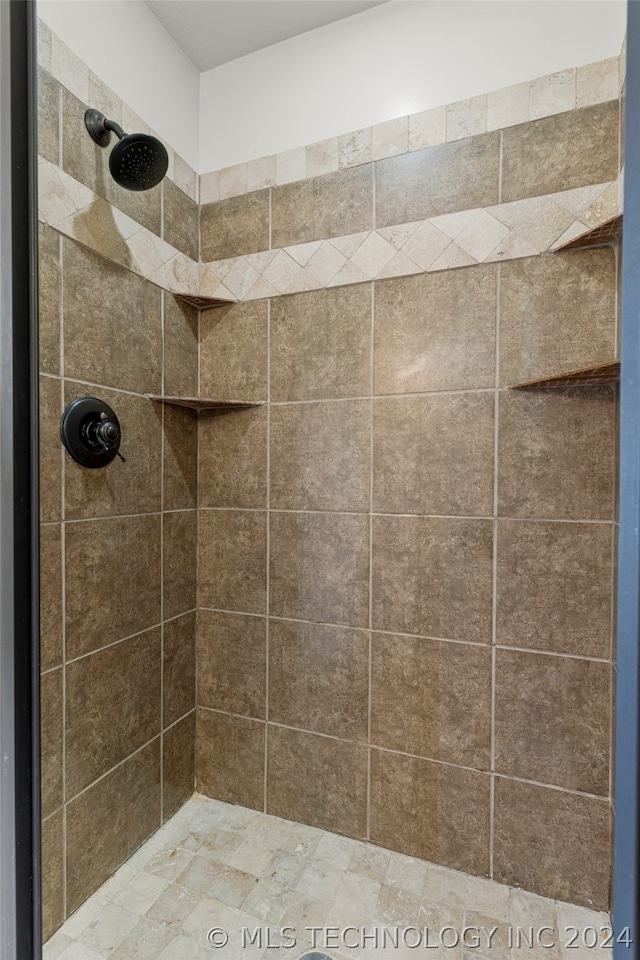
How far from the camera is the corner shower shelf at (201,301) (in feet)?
4.44

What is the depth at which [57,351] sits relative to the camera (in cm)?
100

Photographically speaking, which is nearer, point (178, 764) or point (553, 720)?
point (553, 720)

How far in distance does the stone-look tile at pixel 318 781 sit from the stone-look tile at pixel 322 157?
5.36 feet

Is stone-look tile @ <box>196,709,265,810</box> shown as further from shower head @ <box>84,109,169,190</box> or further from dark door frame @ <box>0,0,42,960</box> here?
shower head @ <box>84,109,169,190</box>

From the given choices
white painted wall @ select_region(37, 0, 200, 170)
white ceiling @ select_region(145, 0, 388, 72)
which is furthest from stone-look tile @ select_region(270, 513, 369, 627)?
white ceiling @ select_region(145, 0, 388, 72)

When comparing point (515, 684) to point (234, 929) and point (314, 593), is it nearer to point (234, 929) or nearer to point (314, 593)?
point (314, 593)

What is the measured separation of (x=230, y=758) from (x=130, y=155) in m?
1.67

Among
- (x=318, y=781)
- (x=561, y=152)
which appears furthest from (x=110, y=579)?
(x=561, y=152)

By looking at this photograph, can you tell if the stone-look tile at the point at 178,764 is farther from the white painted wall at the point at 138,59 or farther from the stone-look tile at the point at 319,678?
the white painted wall at the point at 138,59

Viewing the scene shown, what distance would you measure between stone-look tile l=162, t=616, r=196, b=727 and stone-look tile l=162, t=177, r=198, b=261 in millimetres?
940

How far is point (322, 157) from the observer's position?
128 cm

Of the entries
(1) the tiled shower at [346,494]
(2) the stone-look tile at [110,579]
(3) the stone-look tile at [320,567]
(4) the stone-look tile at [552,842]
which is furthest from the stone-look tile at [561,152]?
(4) the stone-look tile at [552,842]

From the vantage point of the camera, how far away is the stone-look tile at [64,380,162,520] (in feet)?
3.45

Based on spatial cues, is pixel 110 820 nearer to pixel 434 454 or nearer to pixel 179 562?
pixel 179 562
